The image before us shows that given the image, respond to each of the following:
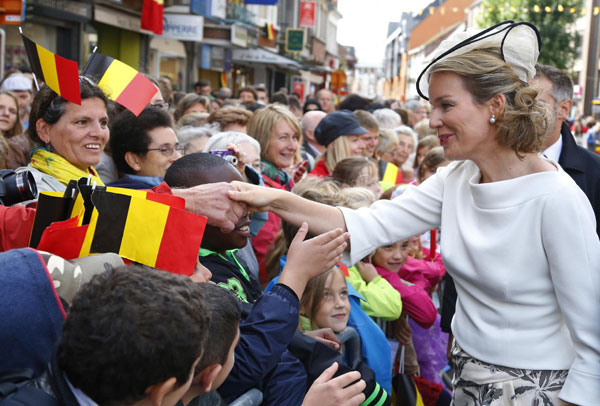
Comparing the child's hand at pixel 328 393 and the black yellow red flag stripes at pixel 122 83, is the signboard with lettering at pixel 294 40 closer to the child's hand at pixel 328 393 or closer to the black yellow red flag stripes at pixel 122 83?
the black yellow red flag stripes at pixel 122 83

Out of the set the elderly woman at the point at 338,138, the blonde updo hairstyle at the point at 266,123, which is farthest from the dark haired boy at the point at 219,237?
the elderly woman at the point at 338,138

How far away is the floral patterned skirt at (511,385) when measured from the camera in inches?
92.7

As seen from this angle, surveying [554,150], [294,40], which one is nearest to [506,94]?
[554,150]

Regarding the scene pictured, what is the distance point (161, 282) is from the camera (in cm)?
150

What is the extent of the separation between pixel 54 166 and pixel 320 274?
4.58 ft

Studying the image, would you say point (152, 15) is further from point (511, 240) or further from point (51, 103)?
point (511, 240)

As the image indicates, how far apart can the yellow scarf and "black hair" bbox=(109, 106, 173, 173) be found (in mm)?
734

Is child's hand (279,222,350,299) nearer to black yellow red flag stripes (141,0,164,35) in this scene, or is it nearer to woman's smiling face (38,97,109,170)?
woman's smiling face (38,97,109,170)

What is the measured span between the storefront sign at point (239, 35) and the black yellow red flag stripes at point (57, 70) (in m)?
19.4

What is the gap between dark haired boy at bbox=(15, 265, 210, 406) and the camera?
139 centimetres

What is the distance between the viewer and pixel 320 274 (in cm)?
264

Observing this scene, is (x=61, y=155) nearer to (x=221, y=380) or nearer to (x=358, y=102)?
(x=221, y=380)

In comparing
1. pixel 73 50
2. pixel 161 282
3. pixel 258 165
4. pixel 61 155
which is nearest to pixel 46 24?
pixel 73 50

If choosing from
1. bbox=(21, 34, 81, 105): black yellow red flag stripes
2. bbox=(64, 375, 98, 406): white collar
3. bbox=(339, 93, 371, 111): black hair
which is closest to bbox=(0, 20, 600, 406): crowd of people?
bbox=(64, 375, 98, 406): white collar
